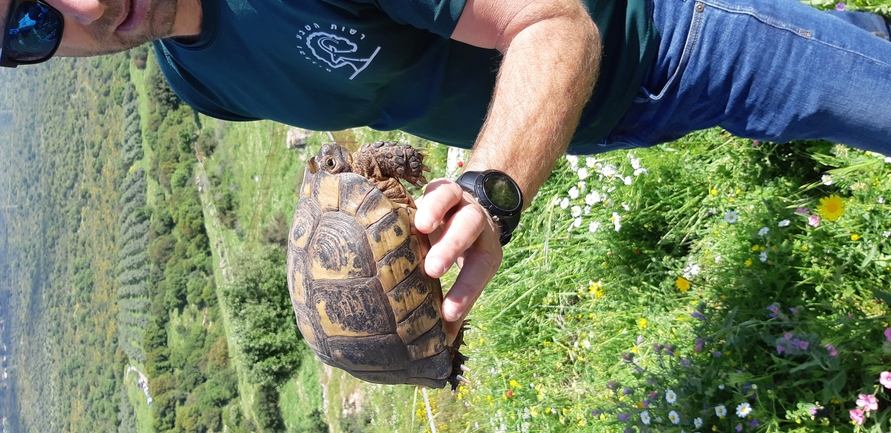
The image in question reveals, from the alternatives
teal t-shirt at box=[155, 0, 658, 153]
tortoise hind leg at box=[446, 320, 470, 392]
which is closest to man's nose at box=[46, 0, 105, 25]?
teal t-shirt at box=[155, 0, 658, 153]

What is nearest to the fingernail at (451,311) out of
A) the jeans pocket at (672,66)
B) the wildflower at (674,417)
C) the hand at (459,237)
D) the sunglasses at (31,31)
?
the hand at (459,237)

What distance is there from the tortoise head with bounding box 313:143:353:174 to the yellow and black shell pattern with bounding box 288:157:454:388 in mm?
87

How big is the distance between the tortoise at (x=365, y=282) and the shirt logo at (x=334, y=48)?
0.38 meters

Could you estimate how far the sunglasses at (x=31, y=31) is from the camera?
152cm

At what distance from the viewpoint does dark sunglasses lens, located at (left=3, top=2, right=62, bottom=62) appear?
153 cm

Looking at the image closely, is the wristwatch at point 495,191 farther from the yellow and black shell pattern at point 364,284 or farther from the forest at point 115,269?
the forest at point 115,269

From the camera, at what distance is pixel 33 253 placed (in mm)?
65125

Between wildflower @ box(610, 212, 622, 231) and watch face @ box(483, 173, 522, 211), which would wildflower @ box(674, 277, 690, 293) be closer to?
wildflower @ box(610, 212, 622, 231)

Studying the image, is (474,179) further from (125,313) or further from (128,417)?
(125,313)

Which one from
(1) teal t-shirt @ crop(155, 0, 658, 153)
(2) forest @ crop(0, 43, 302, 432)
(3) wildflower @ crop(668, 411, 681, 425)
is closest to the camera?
(1) teal t-shirt @ crop(155, 0, 658, 153)

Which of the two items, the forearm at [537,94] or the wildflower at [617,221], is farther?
the wildflower at [617,221]

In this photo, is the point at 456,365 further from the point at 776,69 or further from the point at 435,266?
the point at 776,69

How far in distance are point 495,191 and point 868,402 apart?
190cm

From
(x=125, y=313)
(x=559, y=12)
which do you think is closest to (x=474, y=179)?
(x=559, y=12)
